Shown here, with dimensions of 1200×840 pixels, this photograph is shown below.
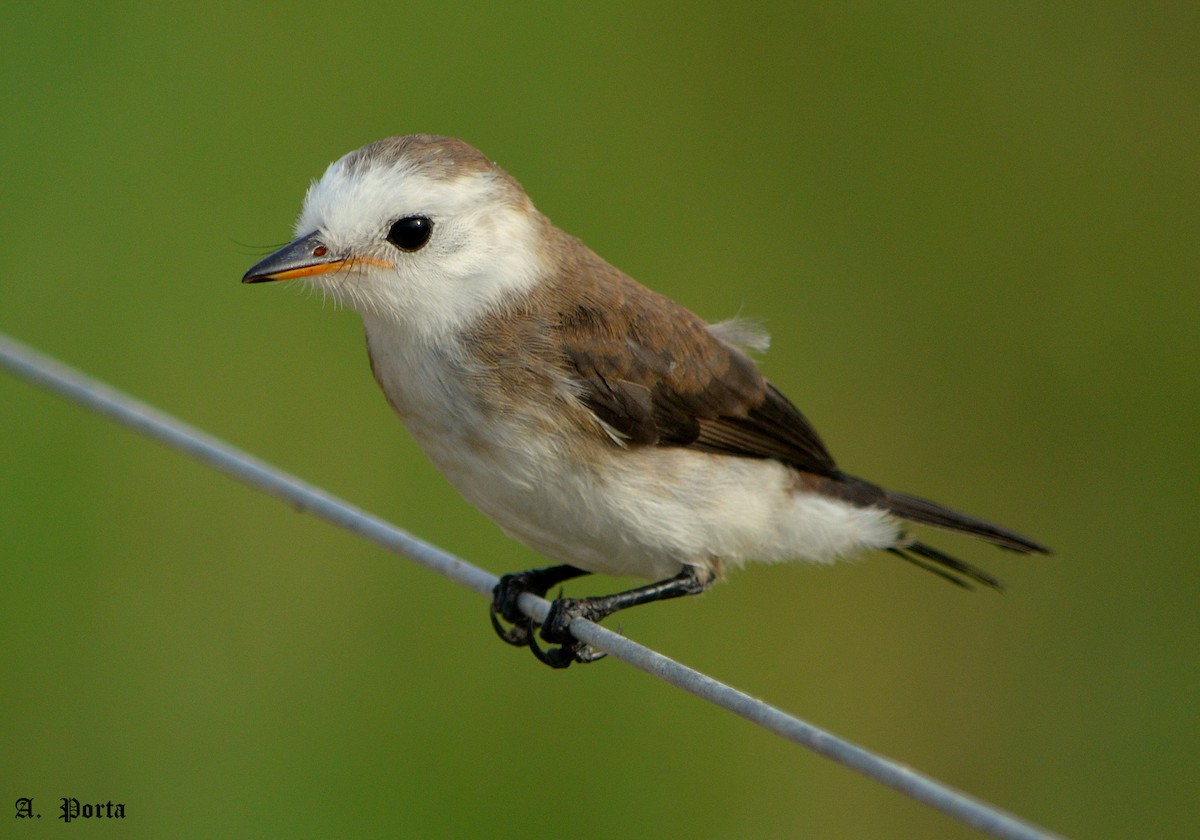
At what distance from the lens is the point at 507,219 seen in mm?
4074

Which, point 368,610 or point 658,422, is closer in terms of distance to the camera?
point 658,422

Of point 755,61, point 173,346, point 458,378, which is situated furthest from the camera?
point 755,61

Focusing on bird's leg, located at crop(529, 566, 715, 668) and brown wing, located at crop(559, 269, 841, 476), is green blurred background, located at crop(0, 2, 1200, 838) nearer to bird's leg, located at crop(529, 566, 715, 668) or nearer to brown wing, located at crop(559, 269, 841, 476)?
bird's leg, located at crop(529, 566, 715, 668)

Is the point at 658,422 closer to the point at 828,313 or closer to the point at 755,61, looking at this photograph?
the point at 828,313

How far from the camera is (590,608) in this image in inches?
162

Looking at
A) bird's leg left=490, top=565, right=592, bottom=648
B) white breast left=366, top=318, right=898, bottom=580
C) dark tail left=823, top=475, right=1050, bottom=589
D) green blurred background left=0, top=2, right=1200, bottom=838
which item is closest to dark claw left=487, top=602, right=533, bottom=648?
bird's leg left=490, top=565, right=592, bottom=648

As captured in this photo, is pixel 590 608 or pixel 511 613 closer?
pixel 590 608

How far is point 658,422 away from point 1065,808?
352 cm

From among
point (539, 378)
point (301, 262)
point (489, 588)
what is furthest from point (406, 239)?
point (489, 588)

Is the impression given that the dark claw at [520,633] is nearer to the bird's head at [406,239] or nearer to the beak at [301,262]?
the bird's head at [406,239]

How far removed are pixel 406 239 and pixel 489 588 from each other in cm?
98

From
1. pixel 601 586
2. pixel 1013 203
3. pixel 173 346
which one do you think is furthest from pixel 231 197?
pixel 1013 203

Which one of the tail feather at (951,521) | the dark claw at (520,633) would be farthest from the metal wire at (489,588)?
the tail feather at (951,521)

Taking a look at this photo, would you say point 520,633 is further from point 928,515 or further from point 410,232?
point 928,515
